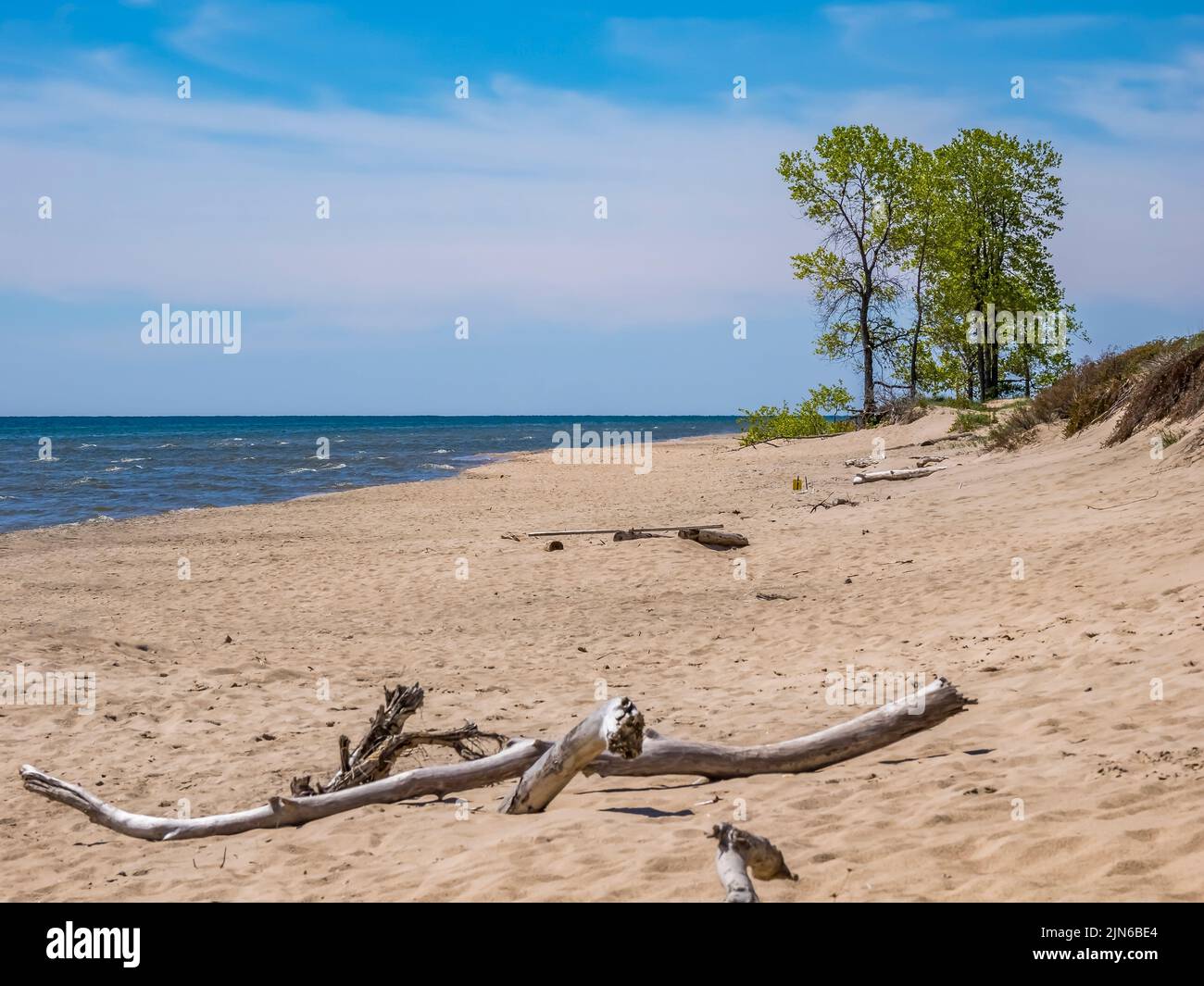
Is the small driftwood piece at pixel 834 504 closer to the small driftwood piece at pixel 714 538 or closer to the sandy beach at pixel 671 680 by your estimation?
the sandy beach at pixel 671 680

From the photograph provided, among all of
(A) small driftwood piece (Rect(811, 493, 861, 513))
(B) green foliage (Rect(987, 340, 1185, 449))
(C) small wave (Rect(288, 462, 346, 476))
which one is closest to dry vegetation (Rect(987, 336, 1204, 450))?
(B) green foliage (Rect(987, 340, 1185, 449))

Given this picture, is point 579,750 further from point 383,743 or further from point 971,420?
point 971,420

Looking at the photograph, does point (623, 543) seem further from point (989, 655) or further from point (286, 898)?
point (286, 898)

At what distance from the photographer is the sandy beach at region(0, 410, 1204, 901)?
498 cm

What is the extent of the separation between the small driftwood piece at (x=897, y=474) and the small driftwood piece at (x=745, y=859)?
17.5 meters

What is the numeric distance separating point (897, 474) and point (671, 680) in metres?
13.2

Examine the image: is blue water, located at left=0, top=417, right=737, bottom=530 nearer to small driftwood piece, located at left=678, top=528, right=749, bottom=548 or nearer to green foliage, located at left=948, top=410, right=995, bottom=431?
small driftwood piece, located at left=678, top=528, right=749, bottom=548

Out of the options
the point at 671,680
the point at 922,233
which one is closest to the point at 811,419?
the point at 922,233

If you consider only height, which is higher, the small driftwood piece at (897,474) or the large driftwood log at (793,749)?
the small driftwood piece at (897,474)

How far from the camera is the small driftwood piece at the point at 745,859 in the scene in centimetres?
432

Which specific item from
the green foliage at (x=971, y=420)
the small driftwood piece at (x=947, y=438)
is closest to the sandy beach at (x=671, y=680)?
the small driftwood piece at (x=947, y=438)

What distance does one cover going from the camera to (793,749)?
251 inches

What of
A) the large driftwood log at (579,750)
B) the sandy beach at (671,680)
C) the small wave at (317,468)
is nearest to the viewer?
the sandy beach at (671,680)
